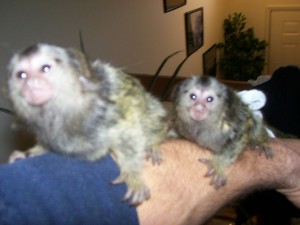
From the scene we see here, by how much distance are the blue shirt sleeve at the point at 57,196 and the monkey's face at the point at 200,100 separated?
0.44 meters

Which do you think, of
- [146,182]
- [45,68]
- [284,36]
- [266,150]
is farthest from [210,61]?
[45,68]

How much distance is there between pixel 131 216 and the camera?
874 millimetres

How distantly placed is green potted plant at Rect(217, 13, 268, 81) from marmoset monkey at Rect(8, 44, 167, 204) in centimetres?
455

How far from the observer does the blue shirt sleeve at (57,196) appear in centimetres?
81

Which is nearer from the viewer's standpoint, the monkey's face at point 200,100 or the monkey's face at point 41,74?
the monkey's face at point 41,74

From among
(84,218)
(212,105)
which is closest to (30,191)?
(84,218)

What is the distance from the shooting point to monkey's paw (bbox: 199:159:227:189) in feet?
3.59

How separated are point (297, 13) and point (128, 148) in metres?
5.29

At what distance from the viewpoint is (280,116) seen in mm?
1922

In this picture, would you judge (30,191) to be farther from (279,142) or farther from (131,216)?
(279,142)

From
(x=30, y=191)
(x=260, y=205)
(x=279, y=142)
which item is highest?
(x=30, y=191)

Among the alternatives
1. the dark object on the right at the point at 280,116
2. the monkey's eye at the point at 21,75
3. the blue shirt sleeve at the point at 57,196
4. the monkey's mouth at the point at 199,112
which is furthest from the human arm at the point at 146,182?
the dark object on the right at the point at 280,116

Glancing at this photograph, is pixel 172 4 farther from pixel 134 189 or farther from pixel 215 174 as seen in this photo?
pixel 134 189

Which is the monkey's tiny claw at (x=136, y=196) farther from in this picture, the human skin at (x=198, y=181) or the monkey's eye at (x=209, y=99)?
the monkey's eye at (x=209, y=99)
